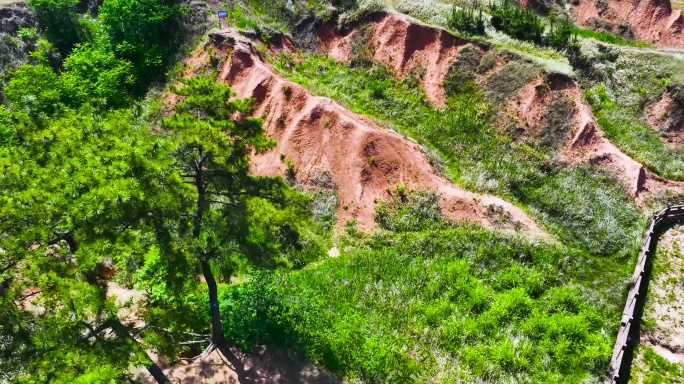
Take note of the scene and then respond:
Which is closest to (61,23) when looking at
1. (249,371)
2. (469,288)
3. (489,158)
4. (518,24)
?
(249,371)

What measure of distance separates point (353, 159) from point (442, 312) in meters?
9.64

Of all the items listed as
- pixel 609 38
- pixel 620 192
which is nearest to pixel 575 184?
pixel 620 192

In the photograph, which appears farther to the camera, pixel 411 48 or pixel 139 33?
pixel 139 33

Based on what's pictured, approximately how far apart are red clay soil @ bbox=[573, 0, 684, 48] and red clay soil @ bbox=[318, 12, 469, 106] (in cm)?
1265

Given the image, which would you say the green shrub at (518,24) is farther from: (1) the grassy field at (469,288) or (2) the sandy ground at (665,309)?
(2) the sandy ground at (665,309)

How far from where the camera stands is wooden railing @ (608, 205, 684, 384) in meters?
15.4

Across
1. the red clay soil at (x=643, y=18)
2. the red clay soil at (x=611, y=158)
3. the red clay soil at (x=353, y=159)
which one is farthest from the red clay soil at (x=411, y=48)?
the red clay soil at (x=643, y=18)

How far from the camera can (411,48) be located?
2962cm

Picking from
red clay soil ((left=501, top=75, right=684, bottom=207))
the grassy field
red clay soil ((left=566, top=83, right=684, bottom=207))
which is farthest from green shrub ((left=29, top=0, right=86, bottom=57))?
red clay soil ((left=566, top=83, right=684, bottom=207))

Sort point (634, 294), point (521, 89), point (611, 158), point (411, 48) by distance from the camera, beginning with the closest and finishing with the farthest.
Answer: point (634, 294) < point (611, 158) < point (521, 89) < point (411, 48)

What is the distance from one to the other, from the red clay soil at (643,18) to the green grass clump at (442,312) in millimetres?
20643

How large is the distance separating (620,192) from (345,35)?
20308 mm

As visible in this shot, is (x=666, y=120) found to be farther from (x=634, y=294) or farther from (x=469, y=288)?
(x=469, y=288)

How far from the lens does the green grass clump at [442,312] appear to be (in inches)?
600
